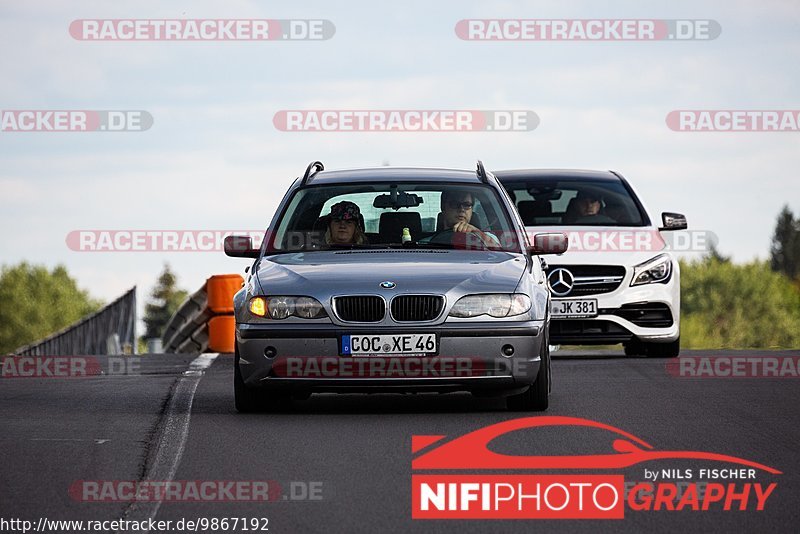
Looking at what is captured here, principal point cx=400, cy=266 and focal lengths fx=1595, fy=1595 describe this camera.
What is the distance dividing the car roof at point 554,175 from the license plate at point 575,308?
1.89 metres

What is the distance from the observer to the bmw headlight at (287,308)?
10.2m

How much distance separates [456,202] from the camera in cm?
1161

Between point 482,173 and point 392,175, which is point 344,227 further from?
point 482,173

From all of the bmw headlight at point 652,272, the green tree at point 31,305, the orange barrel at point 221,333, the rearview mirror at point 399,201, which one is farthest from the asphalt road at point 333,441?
the green tree at point 31,305

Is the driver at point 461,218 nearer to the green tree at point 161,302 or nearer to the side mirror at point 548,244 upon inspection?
the side mirror at point 548,244

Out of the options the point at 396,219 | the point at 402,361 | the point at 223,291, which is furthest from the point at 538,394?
the point at 223,291

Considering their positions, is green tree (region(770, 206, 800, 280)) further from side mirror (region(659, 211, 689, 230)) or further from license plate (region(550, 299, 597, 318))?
license plate (region(550, 299, 597, 318))

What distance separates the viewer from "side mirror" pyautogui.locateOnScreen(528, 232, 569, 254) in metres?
11.6

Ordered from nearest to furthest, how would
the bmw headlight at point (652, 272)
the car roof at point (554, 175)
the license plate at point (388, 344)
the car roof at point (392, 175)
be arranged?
the license plate at point (388, 344)
the car roof at point (392, 175)
the bmw headlight at point (652, 272)
the car roof at point (554, 175)

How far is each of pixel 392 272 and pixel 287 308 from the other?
74 cm

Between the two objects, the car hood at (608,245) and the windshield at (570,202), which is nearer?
the car hood at (608,245)

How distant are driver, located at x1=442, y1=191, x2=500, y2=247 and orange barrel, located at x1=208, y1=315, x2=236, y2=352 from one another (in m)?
10.2

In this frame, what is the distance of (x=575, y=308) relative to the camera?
16.2 meters

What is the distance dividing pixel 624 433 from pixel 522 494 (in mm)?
2148
